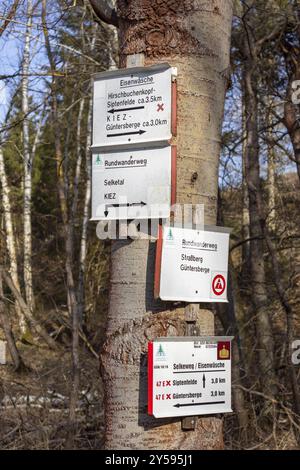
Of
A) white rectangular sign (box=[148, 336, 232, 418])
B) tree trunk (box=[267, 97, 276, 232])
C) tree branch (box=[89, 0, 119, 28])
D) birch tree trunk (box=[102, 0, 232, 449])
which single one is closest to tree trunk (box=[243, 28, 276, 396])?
tree trunk (box=[267, 97, 276, 232])

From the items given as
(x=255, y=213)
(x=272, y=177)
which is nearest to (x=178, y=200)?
(x=255, y=213)

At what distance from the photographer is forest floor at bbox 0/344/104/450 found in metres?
5.87

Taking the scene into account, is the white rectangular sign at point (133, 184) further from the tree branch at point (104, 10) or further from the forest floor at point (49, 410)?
the forest floor at point (49, 410)

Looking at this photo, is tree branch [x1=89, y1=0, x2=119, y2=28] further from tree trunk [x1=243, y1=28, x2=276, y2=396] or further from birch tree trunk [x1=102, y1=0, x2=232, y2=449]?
tree trunk [x1=243, y1=28, x2=276, y2=396]

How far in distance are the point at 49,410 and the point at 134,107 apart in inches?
159

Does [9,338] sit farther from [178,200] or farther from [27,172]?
[178,200]

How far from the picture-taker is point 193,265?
2.83m

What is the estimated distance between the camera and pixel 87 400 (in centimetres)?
654

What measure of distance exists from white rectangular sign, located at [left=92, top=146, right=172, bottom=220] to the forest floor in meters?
3.24

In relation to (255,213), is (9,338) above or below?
below

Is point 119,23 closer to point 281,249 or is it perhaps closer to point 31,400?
point 31,400

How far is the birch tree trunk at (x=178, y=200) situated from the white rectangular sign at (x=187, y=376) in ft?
0.16

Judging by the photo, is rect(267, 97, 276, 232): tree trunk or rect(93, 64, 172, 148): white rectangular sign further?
rect(267, 97, 276, 232): tree trunk

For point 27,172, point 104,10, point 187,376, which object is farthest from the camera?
point 27,172
